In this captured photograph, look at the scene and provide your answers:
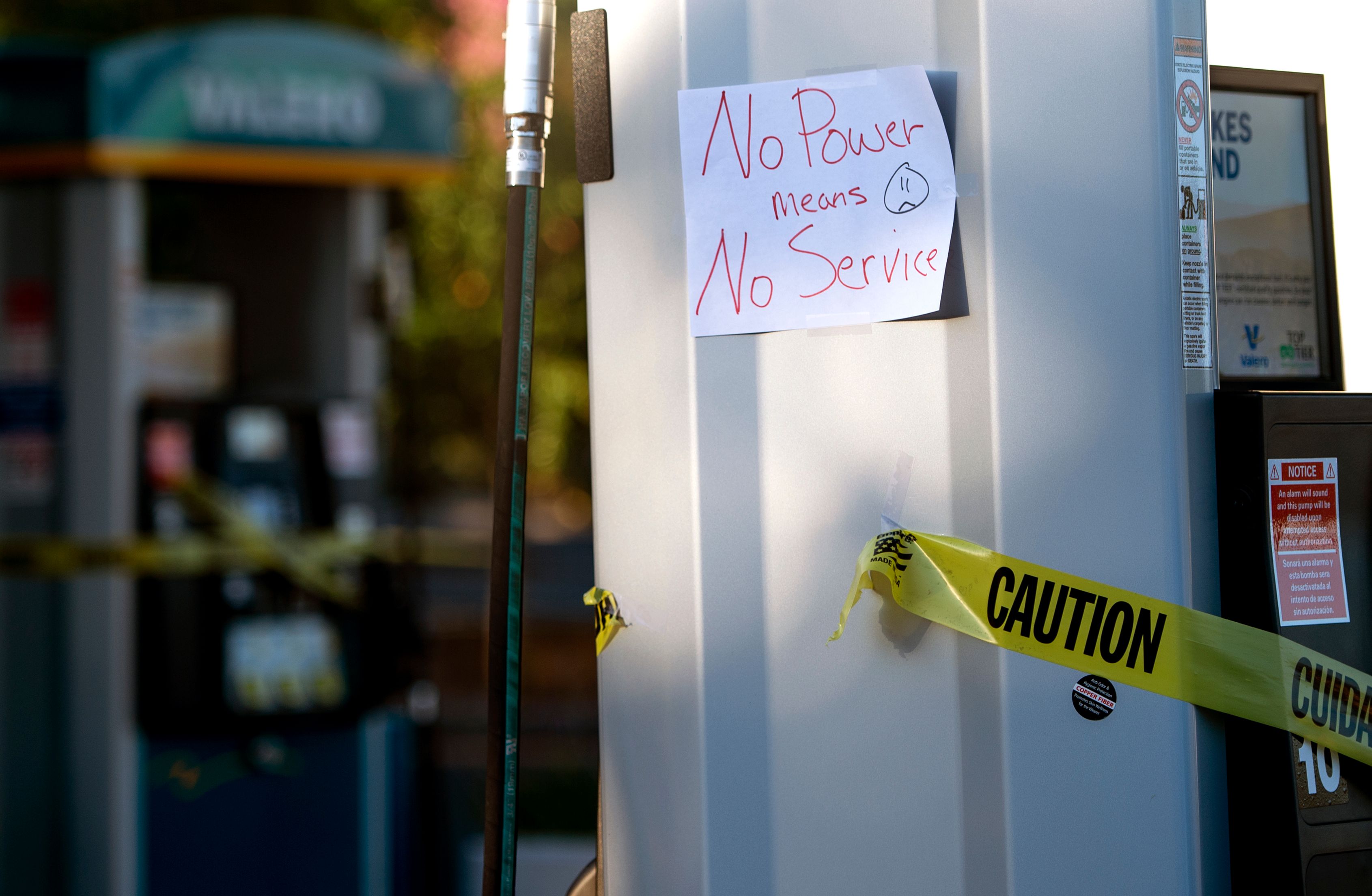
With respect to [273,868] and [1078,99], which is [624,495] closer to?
[1078,99]

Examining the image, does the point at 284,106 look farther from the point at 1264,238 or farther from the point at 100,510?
the point at 1264,238

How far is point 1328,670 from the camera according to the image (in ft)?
4.52

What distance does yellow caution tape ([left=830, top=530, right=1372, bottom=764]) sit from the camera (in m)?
1.28

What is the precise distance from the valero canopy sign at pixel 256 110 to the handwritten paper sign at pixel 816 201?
3.46m

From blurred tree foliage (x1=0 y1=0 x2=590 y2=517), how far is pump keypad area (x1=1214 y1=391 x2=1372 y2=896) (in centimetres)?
918

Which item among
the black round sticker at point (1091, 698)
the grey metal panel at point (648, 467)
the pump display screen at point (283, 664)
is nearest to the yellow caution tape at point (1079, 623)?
the black round sticker at point (1091, 698)

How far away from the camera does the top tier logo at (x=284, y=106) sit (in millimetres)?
4328

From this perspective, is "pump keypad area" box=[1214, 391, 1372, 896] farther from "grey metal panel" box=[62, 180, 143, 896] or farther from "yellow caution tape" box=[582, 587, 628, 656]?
"grey metal panel" box=[62, 180, 143, 896]

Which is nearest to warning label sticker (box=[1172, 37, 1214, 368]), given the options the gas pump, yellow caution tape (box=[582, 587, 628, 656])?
yellow caution tape (box=[582, 587, 628, 656])

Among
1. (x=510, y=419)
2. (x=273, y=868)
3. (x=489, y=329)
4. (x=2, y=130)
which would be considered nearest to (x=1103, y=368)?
(x=510, y=419)

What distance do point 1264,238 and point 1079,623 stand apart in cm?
60

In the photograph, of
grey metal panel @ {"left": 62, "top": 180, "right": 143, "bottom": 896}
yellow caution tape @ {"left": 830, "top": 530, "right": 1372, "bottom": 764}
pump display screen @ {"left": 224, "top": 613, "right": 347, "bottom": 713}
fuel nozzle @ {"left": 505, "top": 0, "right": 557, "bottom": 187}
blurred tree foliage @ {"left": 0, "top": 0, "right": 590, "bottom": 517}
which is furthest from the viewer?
blurred tree foliage @ {"left": 0, "top": 0, "right": 590, "bottom": 517}

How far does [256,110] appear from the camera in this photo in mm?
4406

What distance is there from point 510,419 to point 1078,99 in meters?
0.71
